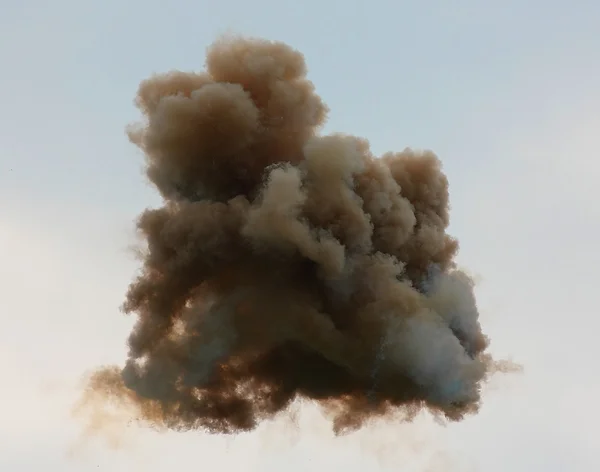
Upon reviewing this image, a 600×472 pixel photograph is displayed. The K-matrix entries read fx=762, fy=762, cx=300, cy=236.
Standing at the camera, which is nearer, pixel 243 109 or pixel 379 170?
pixel 243 109

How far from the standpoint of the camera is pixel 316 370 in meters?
34.2

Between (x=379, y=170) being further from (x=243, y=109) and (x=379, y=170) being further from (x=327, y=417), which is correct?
(x=327, y=417)

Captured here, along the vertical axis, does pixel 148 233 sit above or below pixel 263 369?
above

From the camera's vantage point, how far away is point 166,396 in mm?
32781

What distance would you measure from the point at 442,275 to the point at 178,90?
14.8 m

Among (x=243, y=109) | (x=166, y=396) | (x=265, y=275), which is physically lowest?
(x=166, y=396)

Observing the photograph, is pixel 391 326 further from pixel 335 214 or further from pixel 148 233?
pixel 148 233

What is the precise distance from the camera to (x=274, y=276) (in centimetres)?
3331

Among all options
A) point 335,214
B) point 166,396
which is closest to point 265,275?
point 335,214

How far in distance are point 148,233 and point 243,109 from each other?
7.17m

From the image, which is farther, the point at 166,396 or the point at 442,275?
the point at 442,275

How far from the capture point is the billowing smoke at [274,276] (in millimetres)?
32281

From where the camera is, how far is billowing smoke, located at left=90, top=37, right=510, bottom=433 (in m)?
32.3

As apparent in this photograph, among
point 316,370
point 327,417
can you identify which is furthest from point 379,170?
point 327,417
